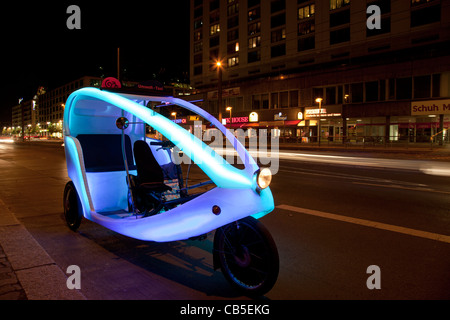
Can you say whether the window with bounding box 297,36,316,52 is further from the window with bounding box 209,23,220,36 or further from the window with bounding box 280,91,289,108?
the window with bounding box 209,23,220,36

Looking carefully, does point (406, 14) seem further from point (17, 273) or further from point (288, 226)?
point (17, 273)

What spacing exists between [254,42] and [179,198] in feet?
184

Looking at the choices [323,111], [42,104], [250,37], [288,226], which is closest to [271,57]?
[250,37]

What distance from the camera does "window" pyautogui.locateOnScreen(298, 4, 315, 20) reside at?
4725 cm

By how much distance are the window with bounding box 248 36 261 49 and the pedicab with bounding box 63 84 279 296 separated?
53.3 m

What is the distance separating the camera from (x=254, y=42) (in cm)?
5575

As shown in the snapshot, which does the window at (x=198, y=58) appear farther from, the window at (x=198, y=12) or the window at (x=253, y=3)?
the window at (x=253, y=3)

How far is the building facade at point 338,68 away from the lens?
34469mm

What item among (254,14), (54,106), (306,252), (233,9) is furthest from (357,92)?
(54,106)

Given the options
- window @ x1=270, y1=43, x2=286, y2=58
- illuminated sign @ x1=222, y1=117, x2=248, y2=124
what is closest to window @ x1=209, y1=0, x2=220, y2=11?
window @ x1=270, y1=43, x2=286, y2=58

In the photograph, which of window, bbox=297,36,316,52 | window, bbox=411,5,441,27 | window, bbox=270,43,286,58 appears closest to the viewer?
window, bbox=411,5,441,27

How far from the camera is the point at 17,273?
140 inches

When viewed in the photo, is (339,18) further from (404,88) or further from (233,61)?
(233,61)

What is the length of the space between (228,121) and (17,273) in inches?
1886
